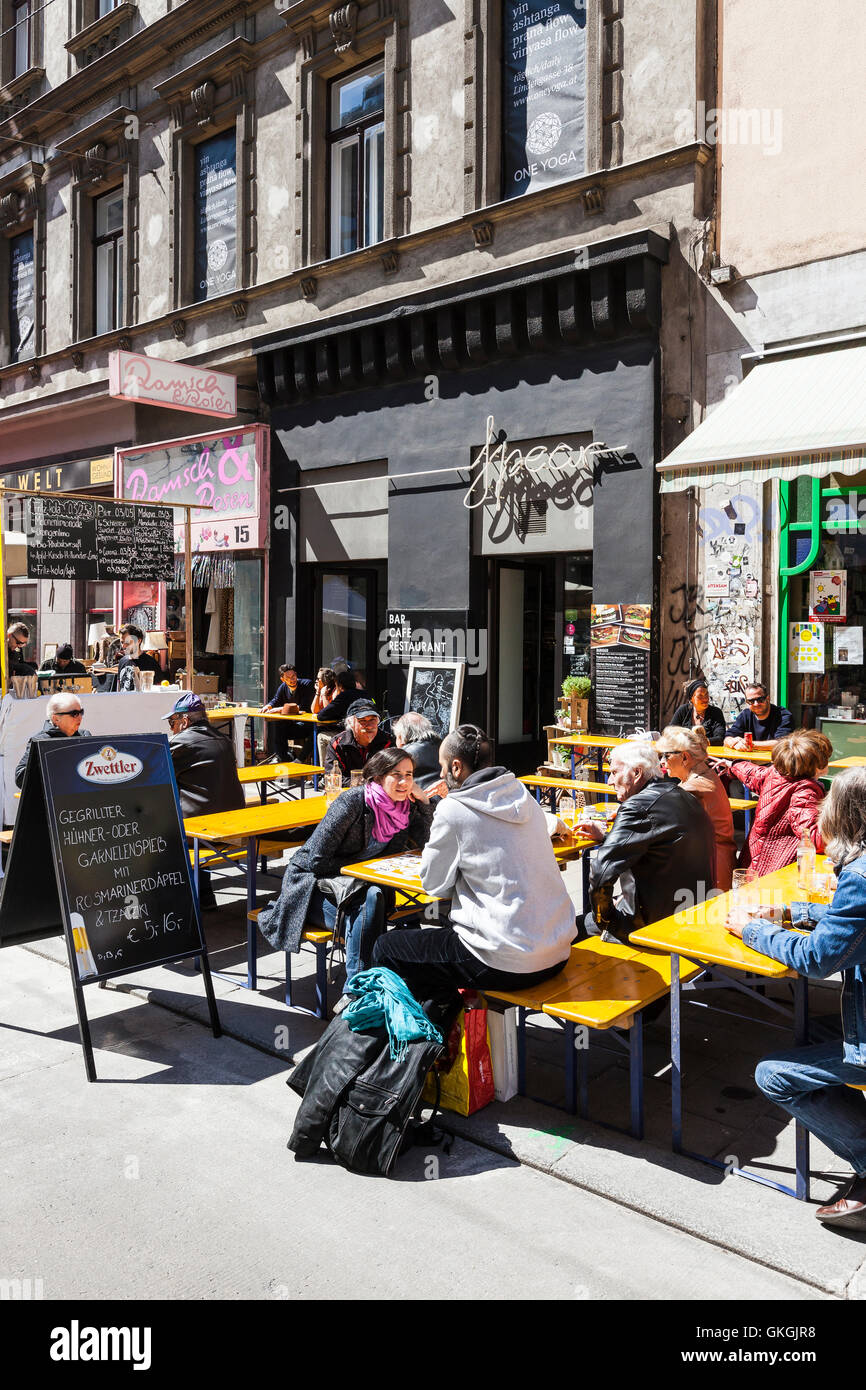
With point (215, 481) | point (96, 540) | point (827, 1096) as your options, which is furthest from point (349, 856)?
point (215, 481)

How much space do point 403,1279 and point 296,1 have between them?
14923mm

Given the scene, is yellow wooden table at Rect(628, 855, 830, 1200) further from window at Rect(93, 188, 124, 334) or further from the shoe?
window at Rect(93, 188, 124, 334)

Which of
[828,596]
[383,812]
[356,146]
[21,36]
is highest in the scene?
[21,36]

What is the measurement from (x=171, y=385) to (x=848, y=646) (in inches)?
361

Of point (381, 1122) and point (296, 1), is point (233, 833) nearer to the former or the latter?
point (381, 1122)

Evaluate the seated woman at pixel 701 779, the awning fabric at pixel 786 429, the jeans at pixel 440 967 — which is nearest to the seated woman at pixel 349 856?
the jeans at pixel 440 967

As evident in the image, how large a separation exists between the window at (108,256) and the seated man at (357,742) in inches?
502

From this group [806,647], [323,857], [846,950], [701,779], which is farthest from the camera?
[806,647]

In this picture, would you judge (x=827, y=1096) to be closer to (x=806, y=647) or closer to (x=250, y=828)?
(x=250, y=828)

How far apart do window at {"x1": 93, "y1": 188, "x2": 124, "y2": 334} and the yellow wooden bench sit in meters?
15.8

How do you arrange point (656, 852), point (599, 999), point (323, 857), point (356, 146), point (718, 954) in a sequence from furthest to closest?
point (356, 146), point (323, 857), point (656, 852), point (599, 999), point (718, 954)

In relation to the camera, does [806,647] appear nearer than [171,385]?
Yes

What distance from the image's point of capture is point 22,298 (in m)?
19.8

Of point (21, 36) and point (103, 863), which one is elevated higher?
point (21, 36)
